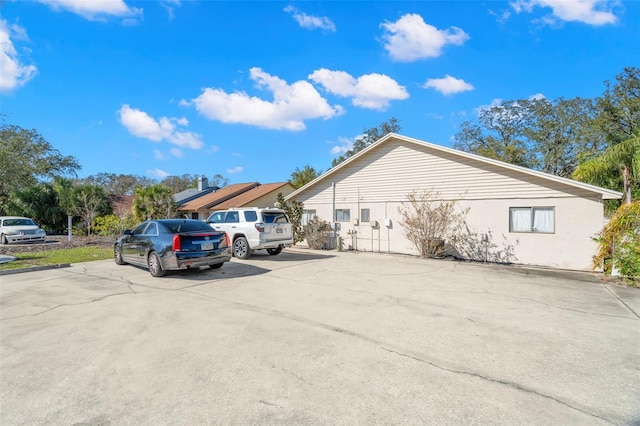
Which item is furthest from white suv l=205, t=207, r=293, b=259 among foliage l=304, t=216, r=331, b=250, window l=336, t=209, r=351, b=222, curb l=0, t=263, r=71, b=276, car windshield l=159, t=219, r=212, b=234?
curb l=0, t=263, r=71, b=276

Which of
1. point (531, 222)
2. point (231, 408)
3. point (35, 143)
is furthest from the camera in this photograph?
point (35, 143)

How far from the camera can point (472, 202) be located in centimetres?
1277

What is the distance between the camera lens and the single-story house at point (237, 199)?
28.5 m

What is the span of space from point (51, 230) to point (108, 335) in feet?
91.9

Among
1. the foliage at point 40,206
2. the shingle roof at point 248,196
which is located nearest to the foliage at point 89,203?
the foliage at point 40,206

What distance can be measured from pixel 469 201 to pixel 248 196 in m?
20.7

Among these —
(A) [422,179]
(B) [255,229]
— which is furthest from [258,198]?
(A) [422,179]

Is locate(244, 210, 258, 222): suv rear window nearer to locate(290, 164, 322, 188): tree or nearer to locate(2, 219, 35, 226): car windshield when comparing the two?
locate(2, 219, 35, 226): car windshield

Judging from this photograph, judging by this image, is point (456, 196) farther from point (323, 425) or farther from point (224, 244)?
point (323, 425)

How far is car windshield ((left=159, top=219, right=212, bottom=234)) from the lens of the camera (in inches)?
349

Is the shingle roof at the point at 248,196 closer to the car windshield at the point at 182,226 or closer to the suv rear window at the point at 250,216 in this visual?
the suv rear window at the point at 250,216

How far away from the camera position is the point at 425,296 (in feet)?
22.8

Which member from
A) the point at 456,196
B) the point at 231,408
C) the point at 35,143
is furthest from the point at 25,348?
the point at 35,143

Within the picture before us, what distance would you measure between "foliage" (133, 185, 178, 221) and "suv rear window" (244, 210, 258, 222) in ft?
41.9
